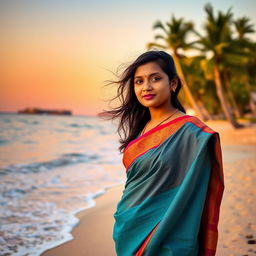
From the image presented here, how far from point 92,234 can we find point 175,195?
279 cm

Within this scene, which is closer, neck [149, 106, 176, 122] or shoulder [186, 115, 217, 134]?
shoulder [186, 115, 217, 134]

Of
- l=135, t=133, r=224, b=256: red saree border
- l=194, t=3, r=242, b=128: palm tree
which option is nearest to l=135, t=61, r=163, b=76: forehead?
l=135, t=133, r=224, b=256: red saree border

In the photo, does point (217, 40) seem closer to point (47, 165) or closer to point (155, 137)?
point (47, 165)

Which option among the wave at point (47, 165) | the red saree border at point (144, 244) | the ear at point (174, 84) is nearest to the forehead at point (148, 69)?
the ear at point (174, 84)

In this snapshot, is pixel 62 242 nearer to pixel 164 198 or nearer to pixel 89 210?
pixel 89 210

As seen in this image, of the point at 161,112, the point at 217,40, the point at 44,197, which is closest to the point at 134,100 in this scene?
the point at 161,112

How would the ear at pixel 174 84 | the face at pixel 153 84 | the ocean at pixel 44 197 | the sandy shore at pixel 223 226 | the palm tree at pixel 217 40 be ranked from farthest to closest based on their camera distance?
the palm tree at pixel 217 40 → the ocean at pixel 44 197 → the sandy shore at pixel 223 226 → the ear at pixel 174 84 → the face at pixel 153 84

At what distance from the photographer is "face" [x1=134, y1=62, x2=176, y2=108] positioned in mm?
1694

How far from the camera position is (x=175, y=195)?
4.85 feet

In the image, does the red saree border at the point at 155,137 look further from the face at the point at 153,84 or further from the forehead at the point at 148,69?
the forehead at the point at 148,69

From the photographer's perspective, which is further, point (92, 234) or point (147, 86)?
point (92, 234)

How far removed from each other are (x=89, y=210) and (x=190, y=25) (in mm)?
25147

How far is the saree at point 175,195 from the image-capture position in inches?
55.5

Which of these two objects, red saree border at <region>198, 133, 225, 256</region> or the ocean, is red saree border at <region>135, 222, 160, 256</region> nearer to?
red saree border at <region>198, 133, 225, 256</region>
